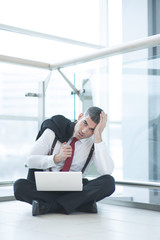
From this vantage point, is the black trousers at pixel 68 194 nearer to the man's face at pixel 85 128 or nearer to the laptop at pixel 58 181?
the laptop at pixel 58 181

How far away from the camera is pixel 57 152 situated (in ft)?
8.46

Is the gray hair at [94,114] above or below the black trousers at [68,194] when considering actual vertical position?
above

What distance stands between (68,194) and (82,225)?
0.40m

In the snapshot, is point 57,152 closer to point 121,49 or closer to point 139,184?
point 139,184

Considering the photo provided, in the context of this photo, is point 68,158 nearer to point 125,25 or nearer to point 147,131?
point 147,131

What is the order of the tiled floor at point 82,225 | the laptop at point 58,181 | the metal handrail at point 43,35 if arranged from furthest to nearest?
the metal handrail at point 43,35 → the laptop at point 58,181 → the tiled floor at point 82,225

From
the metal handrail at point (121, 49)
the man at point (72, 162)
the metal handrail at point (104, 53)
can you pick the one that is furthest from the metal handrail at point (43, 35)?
the man at point (72, 162)

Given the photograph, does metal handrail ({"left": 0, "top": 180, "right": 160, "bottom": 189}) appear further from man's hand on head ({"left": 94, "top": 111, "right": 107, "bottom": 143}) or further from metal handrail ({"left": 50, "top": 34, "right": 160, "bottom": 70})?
metal handrail ({"left": 50, "top": 34, "right": 160, "bottom": 70})

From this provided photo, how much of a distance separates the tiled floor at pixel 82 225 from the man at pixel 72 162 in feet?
0.26

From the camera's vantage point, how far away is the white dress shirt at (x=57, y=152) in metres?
2.53

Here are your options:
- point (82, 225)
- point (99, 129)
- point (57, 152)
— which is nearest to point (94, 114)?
point (99, 129)

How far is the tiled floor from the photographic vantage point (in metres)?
1.79

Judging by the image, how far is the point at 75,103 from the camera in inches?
121

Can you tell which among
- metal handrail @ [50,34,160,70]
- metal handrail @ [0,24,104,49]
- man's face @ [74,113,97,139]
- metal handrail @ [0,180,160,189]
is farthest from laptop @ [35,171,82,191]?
metal handrail @ [0,24,104,49]
